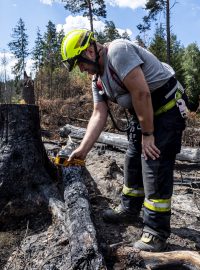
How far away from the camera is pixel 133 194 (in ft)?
11.6

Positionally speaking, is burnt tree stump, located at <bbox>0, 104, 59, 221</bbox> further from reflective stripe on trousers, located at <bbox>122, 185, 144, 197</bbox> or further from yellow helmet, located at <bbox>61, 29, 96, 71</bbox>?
yellow helmet, located at <bbox>61, 29, 96, 71</bbox>

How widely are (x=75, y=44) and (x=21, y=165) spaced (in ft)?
5.28

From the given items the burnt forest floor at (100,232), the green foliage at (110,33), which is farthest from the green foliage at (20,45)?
the burnt forest floor at (100,232)

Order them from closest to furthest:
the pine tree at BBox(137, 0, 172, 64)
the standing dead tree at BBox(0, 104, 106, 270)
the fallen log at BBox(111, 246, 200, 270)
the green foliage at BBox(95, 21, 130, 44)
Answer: the fallen log at BBox(111, 246, 200, 270), the standing dead tree at BBox(0, 104, 106, 270), the pine tree at BBox(137, 0, 172, 64), the green foliage at BBox(95, 21, 130, 44)

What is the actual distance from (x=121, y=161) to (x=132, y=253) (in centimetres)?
447

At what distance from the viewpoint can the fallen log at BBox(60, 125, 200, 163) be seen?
658 cm

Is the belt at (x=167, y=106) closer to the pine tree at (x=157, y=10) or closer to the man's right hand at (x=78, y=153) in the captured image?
the man's right hand at (x=78, y=153)

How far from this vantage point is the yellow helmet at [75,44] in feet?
8.92

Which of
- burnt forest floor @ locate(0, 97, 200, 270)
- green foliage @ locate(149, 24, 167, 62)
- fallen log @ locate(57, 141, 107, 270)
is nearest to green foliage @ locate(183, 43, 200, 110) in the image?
green foliage @ locate(149, 24, 167, 62)

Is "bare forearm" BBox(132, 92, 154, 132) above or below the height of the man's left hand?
above

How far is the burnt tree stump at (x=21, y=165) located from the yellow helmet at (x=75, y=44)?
120cm

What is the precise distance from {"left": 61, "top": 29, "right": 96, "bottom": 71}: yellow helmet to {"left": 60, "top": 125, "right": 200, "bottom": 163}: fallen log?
449 cm

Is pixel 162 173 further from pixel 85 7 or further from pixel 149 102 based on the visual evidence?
pixel 85 7

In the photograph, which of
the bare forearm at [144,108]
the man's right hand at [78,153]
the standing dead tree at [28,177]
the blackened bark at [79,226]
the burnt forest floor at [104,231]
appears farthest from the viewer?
the standing dead tree at [28,177]
